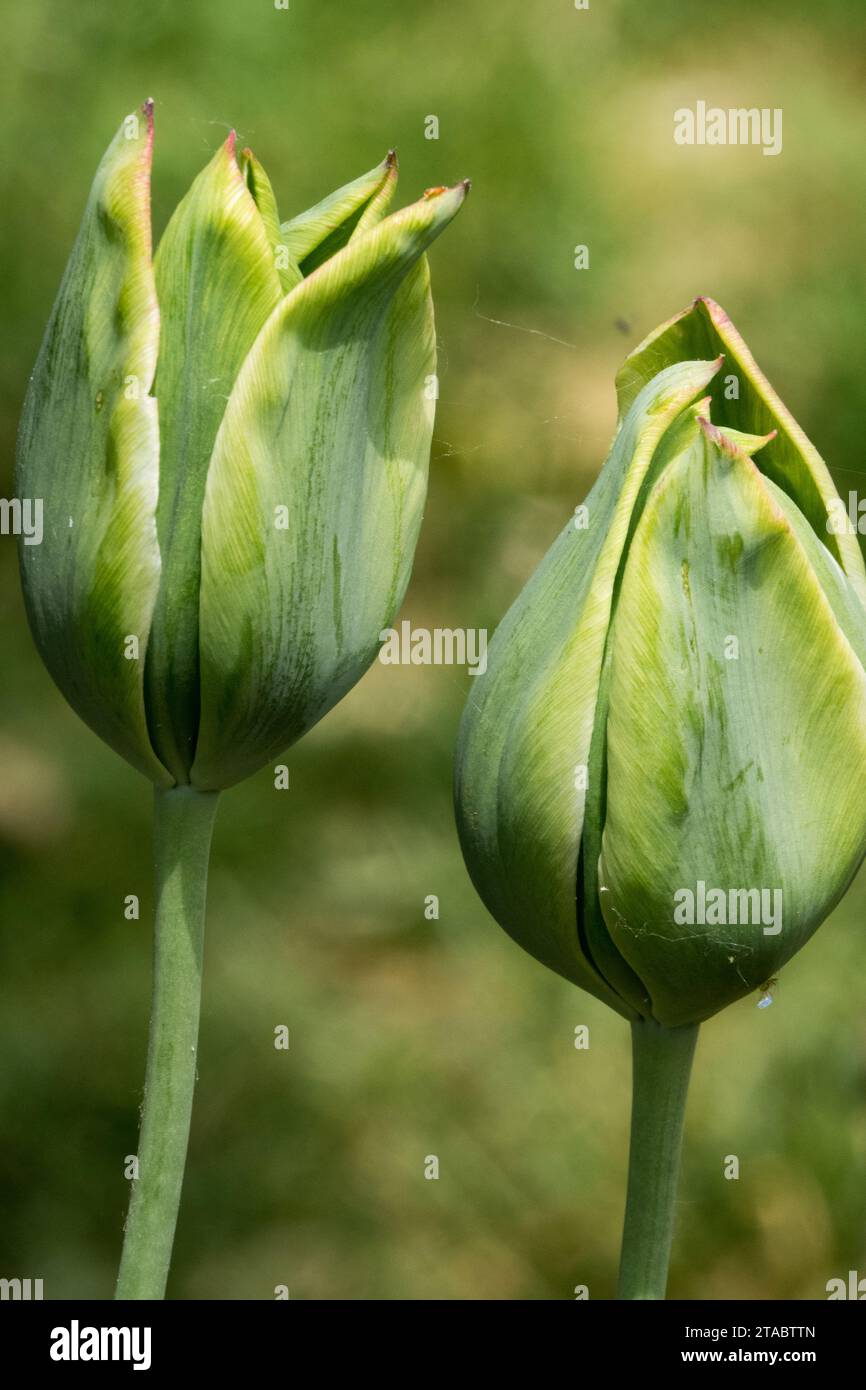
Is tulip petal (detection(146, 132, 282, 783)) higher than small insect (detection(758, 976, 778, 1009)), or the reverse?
tulip petal (detection(146, 132, 282, 783))

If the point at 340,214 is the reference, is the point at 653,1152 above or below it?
below

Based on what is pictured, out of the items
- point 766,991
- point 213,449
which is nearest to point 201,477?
point 213,449

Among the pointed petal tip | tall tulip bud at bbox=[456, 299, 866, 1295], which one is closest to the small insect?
tall tulip bud at bbox=[456, 299, 866, 1295]

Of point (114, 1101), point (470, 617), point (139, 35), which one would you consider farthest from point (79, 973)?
point (139, 35)

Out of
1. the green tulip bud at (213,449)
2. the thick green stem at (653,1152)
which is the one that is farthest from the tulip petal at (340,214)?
the thick green stem at (653,1152)

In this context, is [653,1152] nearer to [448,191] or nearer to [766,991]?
[766,991]

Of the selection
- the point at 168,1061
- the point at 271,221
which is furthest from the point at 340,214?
the point at 168,1061

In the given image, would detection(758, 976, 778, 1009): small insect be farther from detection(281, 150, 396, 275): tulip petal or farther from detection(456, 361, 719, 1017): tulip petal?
detection(281, 150, 396, 275): tulip petal
